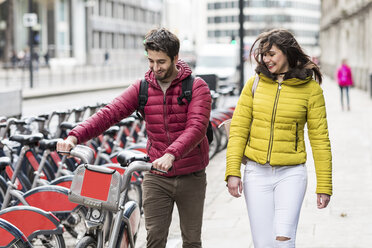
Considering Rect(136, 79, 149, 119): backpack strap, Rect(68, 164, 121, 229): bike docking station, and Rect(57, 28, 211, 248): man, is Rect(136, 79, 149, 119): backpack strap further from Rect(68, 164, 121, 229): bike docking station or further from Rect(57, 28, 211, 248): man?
Rect(68, 164, 121, 229): bike docking station

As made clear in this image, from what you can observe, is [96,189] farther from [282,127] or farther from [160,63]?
[282,127]

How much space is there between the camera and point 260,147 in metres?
3.97

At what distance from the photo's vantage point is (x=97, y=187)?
366 centimetres

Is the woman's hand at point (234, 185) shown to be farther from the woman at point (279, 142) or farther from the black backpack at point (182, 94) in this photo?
the black backpack at point (182, 94)

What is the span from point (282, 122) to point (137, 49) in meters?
87.6

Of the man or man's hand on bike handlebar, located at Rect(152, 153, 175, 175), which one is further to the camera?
the man

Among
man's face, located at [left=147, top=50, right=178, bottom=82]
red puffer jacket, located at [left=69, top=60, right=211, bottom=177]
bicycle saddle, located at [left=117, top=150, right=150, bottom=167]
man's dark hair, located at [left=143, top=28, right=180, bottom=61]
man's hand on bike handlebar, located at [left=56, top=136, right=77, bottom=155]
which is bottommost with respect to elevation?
bicycle saddle, located at [left=117, top=150, right=150, bottom=167]

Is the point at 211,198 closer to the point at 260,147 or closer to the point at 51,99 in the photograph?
the point at 260,147

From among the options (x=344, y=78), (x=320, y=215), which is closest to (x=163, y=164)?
(x=320, y=215)

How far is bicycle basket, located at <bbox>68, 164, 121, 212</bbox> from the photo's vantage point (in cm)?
363

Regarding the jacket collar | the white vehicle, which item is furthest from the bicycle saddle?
the white vehicle

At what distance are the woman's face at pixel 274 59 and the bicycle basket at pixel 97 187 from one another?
1.05m

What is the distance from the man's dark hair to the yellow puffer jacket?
49 cm

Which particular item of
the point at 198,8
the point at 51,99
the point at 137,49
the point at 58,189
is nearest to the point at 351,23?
the point at 51,99
